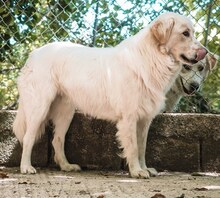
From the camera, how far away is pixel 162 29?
459 centimetres

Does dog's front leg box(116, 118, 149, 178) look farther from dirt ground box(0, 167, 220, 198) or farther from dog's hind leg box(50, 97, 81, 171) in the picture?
dog's hind leg box(50, 97, 81, 171)

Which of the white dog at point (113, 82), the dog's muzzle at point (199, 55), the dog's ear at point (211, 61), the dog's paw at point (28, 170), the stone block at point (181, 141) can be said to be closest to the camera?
the dog's muzzle at point (199, 55)

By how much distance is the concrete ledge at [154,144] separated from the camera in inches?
203

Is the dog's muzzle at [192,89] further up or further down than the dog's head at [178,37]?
further down

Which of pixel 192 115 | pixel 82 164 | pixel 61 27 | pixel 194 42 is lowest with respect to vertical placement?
pixel 82 164

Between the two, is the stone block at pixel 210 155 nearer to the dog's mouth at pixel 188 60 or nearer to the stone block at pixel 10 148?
the dog's mouth at pixel 188 60

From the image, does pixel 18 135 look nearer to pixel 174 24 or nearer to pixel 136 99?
pixel 136 99

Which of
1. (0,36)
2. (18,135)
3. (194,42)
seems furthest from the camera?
(0,36)

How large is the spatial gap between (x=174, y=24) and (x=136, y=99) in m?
0.73

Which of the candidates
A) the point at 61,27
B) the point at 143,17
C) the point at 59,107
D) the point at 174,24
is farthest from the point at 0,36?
the point at 174,24

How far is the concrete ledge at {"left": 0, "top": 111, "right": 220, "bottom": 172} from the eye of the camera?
5.17 meters

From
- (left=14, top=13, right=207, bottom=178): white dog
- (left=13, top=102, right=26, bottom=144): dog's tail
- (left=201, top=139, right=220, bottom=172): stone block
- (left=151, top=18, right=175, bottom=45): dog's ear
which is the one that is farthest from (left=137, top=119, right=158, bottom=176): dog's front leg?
(left=13, top=102, right=26, bottom=144): dog's tail

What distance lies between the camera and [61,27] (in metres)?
5.33

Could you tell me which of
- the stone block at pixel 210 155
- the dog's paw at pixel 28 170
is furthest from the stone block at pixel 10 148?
the stone block at pixel 210 155
